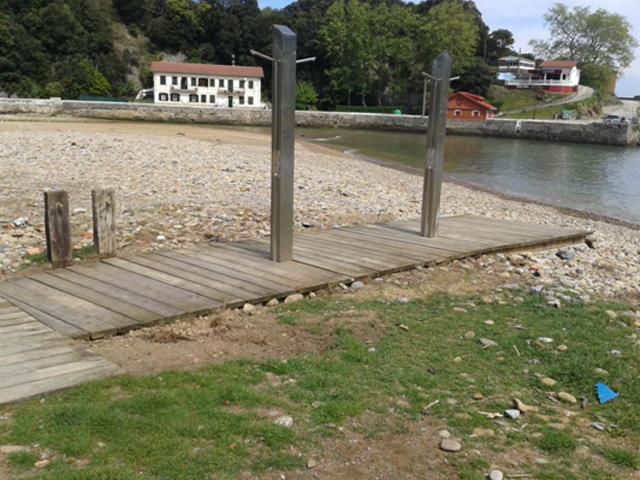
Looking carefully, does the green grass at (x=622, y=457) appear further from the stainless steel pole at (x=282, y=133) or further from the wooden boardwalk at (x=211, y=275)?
the stainless steel pole at (x=282, y=133)

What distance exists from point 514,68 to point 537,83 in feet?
34.1

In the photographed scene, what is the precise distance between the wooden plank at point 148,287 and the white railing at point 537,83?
9642cm

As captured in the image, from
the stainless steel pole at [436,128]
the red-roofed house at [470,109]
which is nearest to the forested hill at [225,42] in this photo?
the red-roofed house at [470,109]

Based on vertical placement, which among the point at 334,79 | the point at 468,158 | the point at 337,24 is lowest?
the point at 468,158

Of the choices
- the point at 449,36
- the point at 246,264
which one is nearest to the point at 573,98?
the point at 449,36

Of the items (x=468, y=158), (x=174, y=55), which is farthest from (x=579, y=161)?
(x=174, y=55)

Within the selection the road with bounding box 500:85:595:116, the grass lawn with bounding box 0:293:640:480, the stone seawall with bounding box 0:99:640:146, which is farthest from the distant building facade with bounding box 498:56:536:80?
the grass lawn with bounding box 0:293:640:480

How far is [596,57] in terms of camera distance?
335 feet

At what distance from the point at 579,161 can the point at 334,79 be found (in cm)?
5865

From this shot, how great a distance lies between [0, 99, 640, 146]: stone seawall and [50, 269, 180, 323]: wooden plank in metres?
61.4

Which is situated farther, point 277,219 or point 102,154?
point 102,154

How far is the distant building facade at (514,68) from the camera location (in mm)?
98213

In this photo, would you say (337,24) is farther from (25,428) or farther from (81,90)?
(25,428)

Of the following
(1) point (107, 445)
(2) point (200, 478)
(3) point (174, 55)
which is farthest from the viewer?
(3) point (174, 55)
